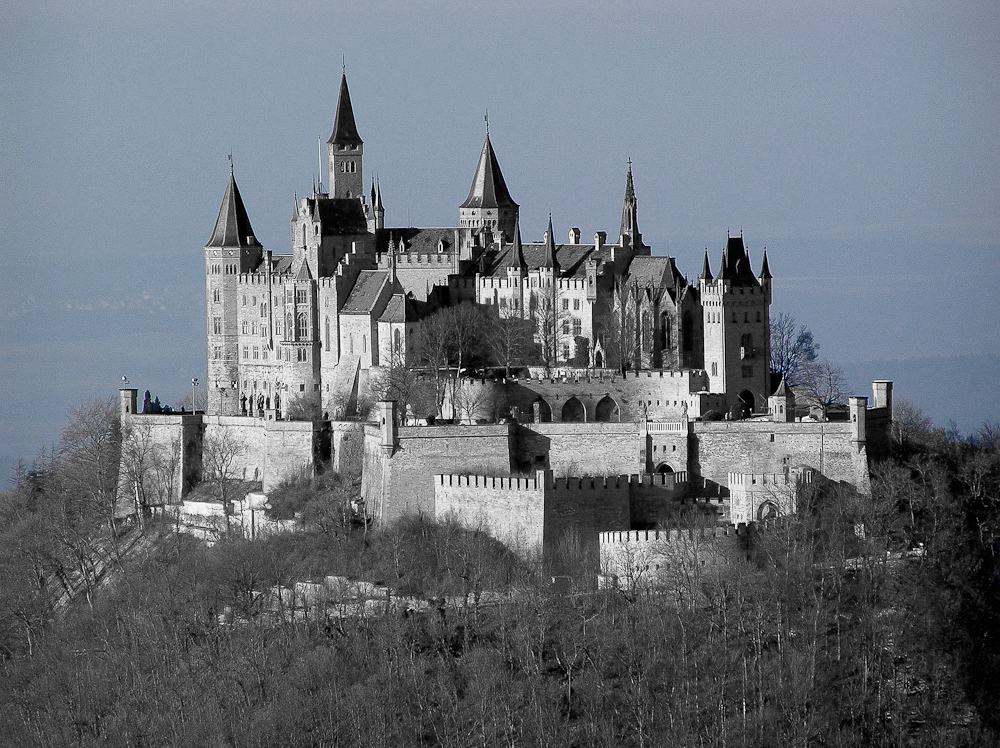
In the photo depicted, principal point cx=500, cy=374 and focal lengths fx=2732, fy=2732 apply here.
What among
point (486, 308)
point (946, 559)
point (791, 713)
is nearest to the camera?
point (791, 713)

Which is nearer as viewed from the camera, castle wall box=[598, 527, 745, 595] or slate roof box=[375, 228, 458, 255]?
castle wall box=[598, 527, 745, 595]

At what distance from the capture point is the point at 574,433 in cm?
8681

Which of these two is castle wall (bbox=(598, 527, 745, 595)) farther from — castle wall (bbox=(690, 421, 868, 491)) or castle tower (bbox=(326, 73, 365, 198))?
castle tower (bbox=(326, 73, 365, 198))

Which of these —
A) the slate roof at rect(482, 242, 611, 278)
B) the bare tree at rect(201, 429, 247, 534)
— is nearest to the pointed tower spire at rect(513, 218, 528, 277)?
the slate roof at rect(482, 242, 611, 278)

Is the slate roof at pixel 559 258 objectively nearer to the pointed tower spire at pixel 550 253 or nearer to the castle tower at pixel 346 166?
the pointed tower spire at pixel 550 253

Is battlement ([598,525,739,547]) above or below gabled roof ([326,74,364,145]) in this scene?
below

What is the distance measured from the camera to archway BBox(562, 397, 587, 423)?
305 ft

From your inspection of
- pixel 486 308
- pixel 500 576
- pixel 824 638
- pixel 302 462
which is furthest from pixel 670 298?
pixel 824 638

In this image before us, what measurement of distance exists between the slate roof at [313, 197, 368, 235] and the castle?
8cm

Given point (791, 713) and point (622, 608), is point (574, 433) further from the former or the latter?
point (791, 713)

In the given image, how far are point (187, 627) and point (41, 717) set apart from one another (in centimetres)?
503

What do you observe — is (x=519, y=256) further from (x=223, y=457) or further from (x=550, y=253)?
(x=223, y=457)

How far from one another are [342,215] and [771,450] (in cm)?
2750

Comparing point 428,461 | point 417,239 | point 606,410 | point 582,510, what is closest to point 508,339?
Result: point 606,410
